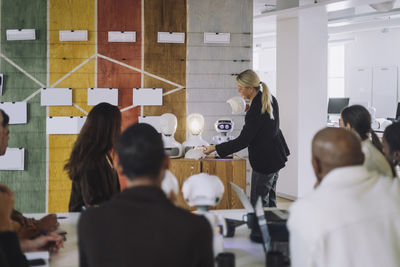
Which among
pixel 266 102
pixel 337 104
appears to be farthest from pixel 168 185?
pixel 337 104

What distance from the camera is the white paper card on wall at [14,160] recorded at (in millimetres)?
4742

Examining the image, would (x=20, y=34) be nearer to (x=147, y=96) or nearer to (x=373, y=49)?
(x=147, y=96)

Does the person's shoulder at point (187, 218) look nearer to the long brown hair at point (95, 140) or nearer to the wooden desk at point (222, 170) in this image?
the long brown hair at point (95, 140)

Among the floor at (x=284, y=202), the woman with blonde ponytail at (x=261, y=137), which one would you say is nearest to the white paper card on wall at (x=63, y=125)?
the woman with blonde ponytail at (x=261, y=137)

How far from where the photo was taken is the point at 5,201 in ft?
5.24

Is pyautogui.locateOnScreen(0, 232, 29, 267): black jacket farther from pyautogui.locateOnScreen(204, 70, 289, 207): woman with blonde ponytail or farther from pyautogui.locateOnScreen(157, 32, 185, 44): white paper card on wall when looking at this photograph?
pyautogui.locateOnScreen(157, 32, 185, 44): white paper card on wall

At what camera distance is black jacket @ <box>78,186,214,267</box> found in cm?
111

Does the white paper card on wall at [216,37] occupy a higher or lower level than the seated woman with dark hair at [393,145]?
higher

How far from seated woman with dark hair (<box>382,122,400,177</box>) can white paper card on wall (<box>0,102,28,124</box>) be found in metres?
3.79

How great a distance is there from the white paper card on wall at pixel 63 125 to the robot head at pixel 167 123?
3.08 feet

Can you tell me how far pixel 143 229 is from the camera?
1117 millimetres

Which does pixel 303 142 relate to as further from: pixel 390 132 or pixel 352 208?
pixel 352 208

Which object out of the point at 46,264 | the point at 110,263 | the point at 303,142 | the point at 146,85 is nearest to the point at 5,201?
the point at 46,264

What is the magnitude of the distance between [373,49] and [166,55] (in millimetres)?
6287
